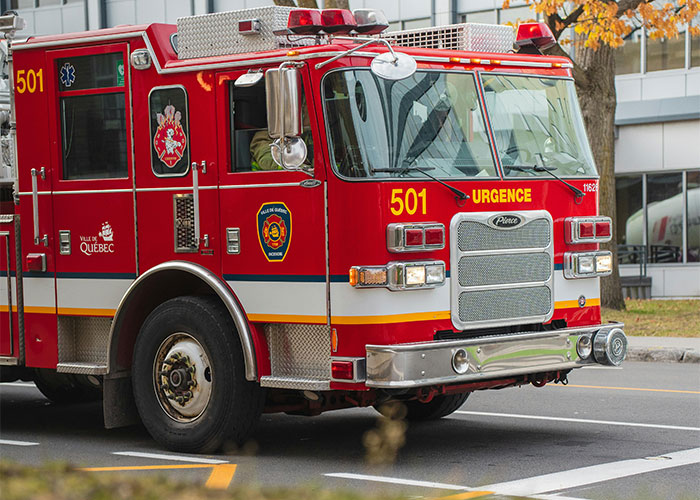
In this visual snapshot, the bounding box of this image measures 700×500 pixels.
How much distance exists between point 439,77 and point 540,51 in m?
1.45

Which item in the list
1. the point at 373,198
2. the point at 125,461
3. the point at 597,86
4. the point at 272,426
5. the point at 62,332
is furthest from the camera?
the point at 597,86

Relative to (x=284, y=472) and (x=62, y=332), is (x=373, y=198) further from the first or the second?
(x=62, y=332)

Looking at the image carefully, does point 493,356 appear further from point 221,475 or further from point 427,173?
point 221,475

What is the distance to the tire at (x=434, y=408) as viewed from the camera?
33.6 ft

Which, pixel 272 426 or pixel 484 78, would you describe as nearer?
pixel 484 78

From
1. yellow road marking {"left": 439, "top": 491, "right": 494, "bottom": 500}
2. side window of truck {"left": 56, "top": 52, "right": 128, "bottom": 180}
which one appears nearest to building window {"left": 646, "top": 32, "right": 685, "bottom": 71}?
side window of truck {"left": 56, "top": 52, "right": 128, "bottom": 180}

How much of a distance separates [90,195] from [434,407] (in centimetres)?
321

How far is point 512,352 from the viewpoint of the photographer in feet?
28.0

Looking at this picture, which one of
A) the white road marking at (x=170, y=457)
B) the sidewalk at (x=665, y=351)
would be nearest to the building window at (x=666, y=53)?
the sidewalk at (x=665, y=351)

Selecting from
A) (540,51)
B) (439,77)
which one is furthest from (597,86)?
(439,77)

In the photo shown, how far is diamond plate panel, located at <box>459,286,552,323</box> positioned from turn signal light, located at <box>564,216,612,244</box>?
0.46m

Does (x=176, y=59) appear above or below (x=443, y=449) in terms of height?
above

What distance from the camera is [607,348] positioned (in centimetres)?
900

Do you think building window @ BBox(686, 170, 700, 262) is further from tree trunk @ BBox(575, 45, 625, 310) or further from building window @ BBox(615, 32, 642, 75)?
tree trunk @ BBox(575, 45, 625, 310)
